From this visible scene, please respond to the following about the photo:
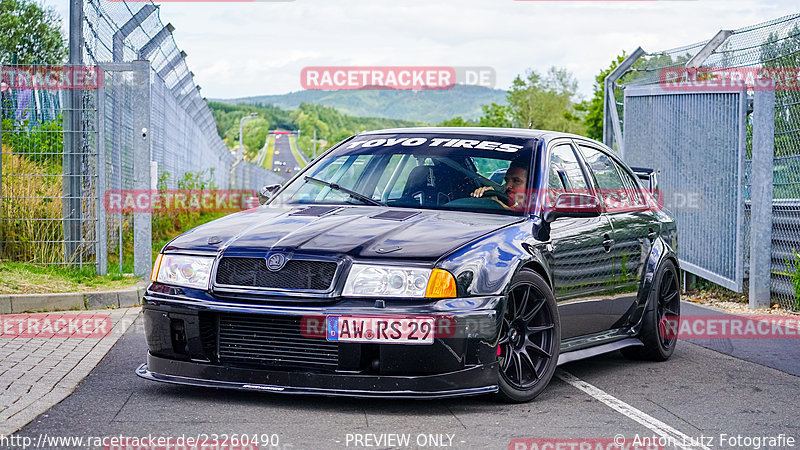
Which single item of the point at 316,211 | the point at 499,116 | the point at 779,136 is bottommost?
the point at 316,211

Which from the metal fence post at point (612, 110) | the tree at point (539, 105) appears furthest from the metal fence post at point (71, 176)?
the tree at point (539, 105)

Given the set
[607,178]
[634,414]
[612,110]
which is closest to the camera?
[634,414]

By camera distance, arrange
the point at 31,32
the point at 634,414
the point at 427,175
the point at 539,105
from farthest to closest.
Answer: the point at 539,105 → the point at 31,32 → the point at 427,175 → the point at 634,414

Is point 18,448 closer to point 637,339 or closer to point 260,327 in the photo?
point 260,327

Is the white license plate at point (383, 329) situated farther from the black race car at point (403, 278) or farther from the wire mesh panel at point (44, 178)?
→ the wire mesh panel at point (44, 178)

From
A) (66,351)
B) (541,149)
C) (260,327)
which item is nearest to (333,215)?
(260,327)

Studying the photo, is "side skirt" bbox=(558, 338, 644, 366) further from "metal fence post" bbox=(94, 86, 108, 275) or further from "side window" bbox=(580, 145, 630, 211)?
"metal fence post" bbox=(94, 86, 108, 275)

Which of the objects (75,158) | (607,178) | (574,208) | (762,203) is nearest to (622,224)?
(607,178)

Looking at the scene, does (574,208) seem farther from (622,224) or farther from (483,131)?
(622,224)

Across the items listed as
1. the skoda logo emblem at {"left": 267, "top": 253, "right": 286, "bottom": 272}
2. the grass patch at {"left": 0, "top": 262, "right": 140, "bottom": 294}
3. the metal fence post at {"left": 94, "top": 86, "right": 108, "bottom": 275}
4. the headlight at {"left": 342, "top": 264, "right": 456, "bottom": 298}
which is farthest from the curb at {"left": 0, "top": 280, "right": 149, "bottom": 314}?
the headlight at {"left": 342, "top": 264, "right": 456, "bottom": 298}

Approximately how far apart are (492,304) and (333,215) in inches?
47.1

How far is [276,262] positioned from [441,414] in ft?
3.74

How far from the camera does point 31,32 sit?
101ft

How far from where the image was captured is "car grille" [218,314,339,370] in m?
5.22
